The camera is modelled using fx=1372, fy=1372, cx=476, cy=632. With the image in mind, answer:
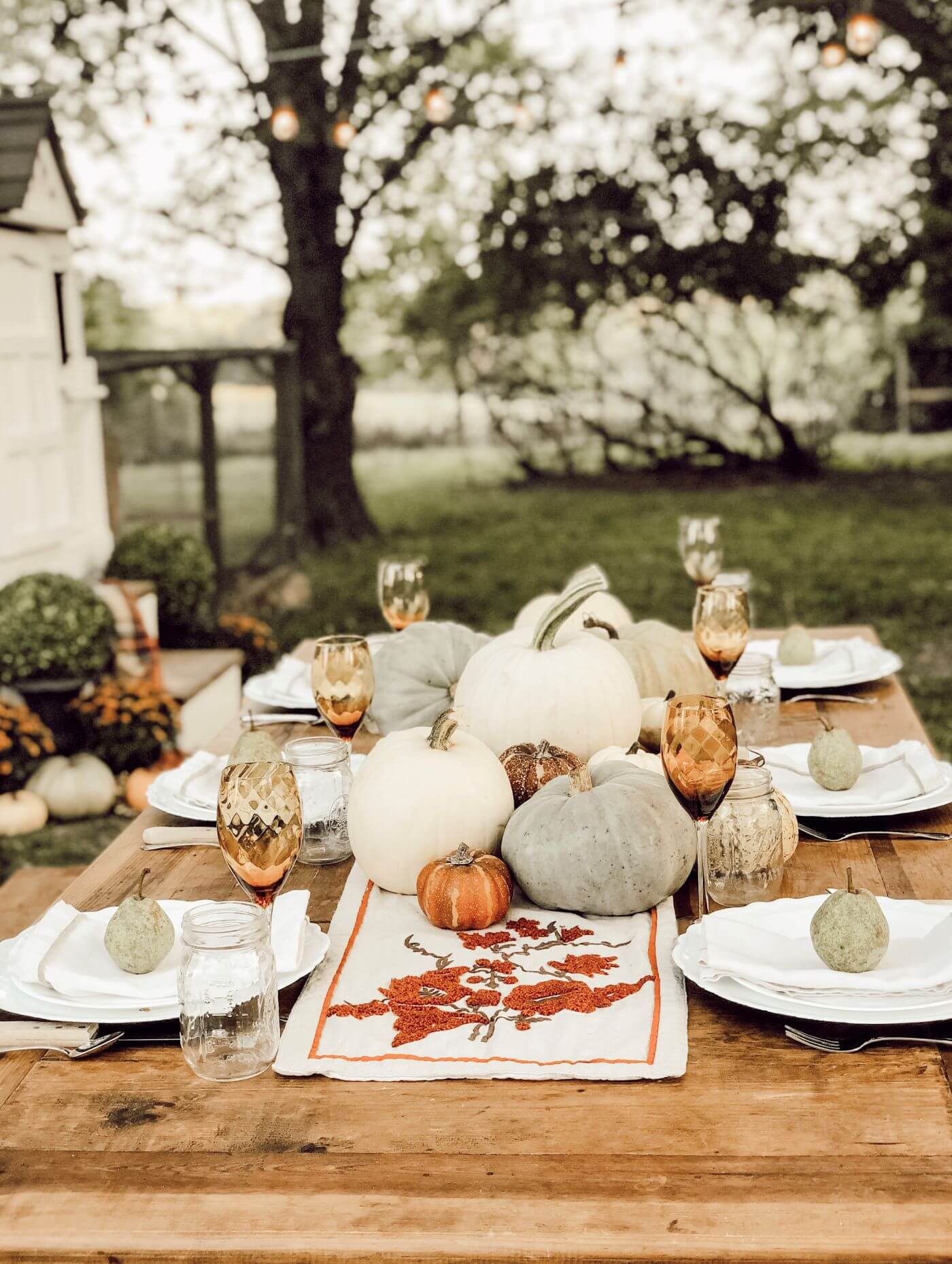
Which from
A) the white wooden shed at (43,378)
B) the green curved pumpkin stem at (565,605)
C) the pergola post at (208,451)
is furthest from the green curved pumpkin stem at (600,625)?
the pergola post at (208,451)

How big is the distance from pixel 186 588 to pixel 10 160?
1672 mm

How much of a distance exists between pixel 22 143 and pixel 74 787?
2.19 m

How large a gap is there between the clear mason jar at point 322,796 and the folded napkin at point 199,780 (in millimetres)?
197

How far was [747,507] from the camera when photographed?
447 inches

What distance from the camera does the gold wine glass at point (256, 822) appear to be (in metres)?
1.35

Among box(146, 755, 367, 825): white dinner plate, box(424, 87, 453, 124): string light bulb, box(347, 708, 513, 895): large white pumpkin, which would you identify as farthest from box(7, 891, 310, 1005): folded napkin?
box(424, 87, 453, 124): string light bulb

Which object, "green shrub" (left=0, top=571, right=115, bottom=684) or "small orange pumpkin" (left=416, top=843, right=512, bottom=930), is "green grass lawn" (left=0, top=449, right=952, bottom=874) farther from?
"small orange pumpkin" (left=416, top=843, right=512, bottom=930)

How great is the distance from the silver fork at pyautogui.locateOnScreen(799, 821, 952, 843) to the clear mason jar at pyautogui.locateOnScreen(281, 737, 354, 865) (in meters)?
0.60

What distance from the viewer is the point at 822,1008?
1.25 metres

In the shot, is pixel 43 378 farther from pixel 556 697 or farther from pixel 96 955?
pixel 96 955

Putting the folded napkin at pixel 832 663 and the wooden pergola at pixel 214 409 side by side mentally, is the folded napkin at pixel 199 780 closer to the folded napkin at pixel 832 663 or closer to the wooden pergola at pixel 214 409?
the folded napkin at pixel 832 663

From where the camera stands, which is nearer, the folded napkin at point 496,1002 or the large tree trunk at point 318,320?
the folded napkin at point 496,1002

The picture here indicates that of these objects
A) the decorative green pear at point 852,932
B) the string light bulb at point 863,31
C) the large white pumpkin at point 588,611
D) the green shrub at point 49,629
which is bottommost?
the green shrub at point 49,629

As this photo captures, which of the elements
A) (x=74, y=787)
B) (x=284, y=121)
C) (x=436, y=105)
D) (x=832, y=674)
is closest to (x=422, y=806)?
(x=832, y=674)
